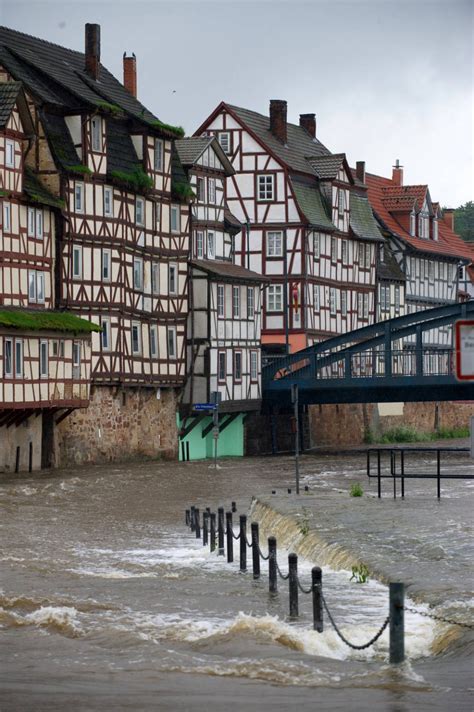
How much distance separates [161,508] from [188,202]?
24.0 meters

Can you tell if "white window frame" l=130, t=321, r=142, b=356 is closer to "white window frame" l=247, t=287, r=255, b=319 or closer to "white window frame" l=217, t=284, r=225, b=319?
"white window frame" l=217, t=284, r=225, b=319

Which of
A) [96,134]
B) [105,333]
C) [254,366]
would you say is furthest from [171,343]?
[96,134]

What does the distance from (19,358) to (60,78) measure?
11480mm

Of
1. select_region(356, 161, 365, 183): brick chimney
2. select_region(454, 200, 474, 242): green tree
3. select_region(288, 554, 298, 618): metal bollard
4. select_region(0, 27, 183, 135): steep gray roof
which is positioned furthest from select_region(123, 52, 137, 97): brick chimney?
select_region(454, 200, 474, 242): green tree

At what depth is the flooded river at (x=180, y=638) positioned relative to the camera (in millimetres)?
16438

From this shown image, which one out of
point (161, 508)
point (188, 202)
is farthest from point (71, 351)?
point (161, 508)

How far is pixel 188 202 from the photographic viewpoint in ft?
204

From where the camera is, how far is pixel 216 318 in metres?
62.7

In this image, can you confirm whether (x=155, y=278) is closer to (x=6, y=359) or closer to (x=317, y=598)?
(x=6, y=359)

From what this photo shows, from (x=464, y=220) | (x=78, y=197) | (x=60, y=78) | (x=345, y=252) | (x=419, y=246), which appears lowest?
(x=78, y=197)

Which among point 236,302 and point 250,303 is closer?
point 236,302

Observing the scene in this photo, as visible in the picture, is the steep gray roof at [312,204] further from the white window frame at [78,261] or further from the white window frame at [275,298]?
the white window frame at [78,261]

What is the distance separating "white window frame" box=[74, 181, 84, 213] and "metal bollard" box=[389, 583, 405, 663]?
129 ft

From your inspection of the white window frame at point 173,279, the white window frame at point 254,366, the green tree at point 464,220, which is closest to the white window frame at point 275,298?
the white window frame at point 254,366
